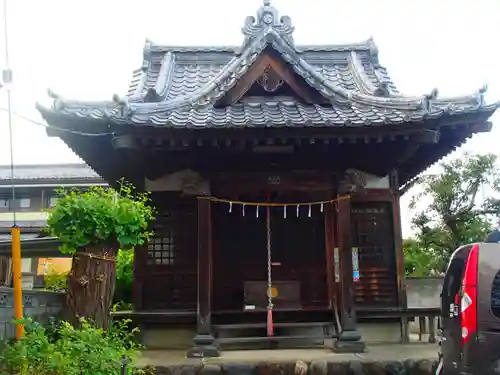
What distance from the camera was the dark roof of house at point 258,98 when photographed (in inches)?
353

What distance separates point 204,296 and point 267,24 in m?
5.64

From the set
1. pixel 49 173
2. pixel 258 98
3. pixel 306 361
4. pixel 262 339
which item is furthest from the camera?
pixel 49 173

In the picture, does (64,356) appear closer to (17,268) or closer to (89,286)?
(17,268)

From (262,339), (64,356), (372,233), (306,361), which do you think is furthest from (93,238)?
(372,233)

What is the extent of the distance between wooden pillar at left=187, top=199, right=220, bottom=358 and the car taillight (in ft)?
14.2

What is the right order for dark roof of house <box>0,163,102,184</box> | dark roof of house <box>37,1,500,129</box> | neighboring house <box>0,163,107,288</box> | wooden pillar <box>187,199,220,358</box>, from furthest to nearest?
dark roof of house <box>0,163,102,184</box>, neighboring house <box>0,163,107,288</box>, wooden pillar <box>187,199,220,358</box>, dark roof of house <box>37,1,500,129</box>

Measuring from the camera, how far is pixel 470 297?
6.27m

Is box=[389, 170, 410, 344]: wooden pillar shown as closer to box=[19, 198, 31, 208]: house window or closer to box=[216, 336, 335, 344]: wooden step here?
box=[216, 336, 335, 344]: wooden step

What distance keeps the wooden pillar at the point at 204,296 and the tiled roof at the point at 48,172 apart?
2474 cm

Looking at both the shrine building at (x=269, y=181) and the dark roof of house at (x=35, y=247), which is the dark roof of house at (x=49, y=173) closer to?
the dark roof of house at (x=35, y=247)

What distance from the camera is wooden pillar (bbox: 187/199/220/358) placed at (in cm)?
918

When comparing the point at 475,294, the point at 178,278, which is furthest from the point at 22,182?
the point at 475,294

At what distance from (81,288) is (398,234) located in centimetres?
645

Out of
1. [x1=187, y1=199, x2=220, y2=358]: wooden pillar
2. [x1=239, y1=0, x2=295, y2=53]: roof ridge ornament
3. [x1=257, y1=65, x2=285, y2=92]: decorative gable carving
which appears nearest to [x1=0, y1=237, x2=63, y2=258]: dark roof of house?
[x1=187, y1=199, x2=220, y2=358]: wooden pillar
